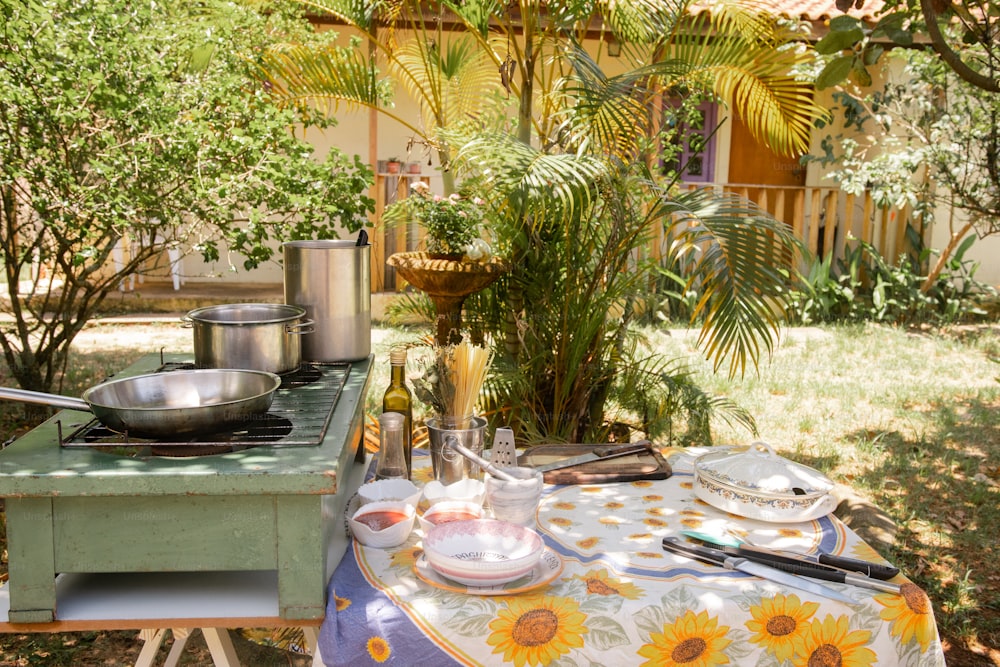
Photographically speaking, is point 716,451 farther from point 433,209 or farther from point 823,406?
point 823,406

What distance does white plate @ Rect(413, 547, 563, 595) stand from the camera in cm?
173

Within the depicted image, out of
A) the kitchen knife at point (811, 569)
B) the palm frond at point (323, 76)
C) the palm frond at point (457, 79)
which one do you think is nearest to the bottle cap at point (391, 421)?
the kitchen knife at point (811, 569)

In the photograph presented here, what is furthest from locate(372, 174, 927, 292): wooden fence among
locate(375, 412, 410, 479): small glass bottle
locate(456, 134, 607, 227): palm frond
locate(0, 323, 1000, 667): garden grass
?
locate(375, 412, 410, 479): small glass bottle

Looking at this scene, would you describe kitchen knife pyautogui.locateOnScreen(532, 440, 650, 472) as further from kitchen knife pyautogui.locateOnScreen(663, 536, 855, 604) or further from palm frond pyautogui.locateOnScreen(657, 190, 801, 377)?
palm frond pyautogui.locateOnScreen(657, 190, 801, 377)

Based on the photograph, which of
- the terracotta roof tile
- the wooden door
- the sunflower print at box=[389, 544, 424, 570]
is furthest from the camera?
the wooden door

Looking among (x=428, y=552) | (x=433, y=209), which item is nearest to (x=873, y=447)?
(x=433, y=209)

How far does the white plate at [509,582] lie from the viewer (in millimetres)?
1726

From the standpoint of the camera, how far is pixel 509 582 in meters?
1.75

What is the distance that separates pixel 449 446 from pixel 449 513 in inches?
9.6

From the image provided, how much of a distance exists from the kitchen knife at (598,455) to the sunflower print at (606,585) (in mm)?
595

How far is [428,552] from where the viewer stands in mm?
1788

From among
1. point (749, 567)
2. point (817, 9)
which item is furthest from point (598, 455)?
point (817, 9)

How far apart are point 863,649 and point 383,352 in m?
5.55

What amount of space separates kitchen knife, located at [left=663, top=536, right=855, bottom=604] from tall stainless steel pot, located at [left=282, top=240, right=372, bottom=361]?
3.92ft
